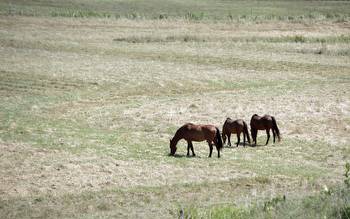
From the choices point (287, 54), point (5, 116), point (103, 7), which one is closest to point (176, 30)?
point (287, 54)

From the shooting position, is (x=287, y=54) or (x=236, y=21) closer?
(x=287, y=54)

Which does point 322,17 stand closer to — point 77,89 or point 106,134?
point 77,89

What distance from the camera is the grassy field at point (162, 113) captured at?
16.8m

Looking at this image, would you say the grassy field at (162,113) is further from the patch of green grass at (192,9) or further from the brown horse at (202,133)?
the patch of green grass at (192,9)

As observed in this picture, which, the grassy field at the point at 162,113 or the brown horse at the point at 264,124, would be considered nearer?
the grassy field at the point at 162,113

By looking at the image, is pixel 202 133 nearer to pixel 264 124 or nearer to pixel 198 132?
pixel 198 132

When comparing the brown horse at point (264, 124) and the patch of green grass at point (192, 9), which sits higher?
the patch of green grass at point (192, 9)

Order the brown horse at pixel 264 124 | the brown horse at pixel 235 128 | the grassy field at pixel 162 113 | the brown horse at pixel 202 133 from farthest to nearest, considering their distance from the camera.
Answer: the brown horse at pixel 264 124 → the brown horse at pixel 235 128 → the brown horse at pixel 202 133 → the grassy field at pixel 162 113

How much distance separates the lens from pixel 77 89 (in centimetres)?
3422

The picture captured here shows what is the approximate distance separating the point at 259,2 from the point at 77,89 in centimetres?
6747

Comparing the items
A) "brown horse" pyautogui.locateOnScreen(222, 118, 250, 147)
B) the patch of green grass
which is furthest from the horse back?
Answer: the patch of green grass

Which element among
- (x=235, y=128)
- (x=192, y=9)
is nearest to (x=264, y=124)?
(x=235, y=128)

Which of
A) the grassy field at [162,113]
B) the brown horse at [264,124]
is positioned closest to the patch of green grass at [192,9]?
the grassy field at [162,113]

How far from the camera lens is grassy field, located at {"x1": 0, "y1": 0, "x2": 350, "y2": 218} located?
55.3ft
